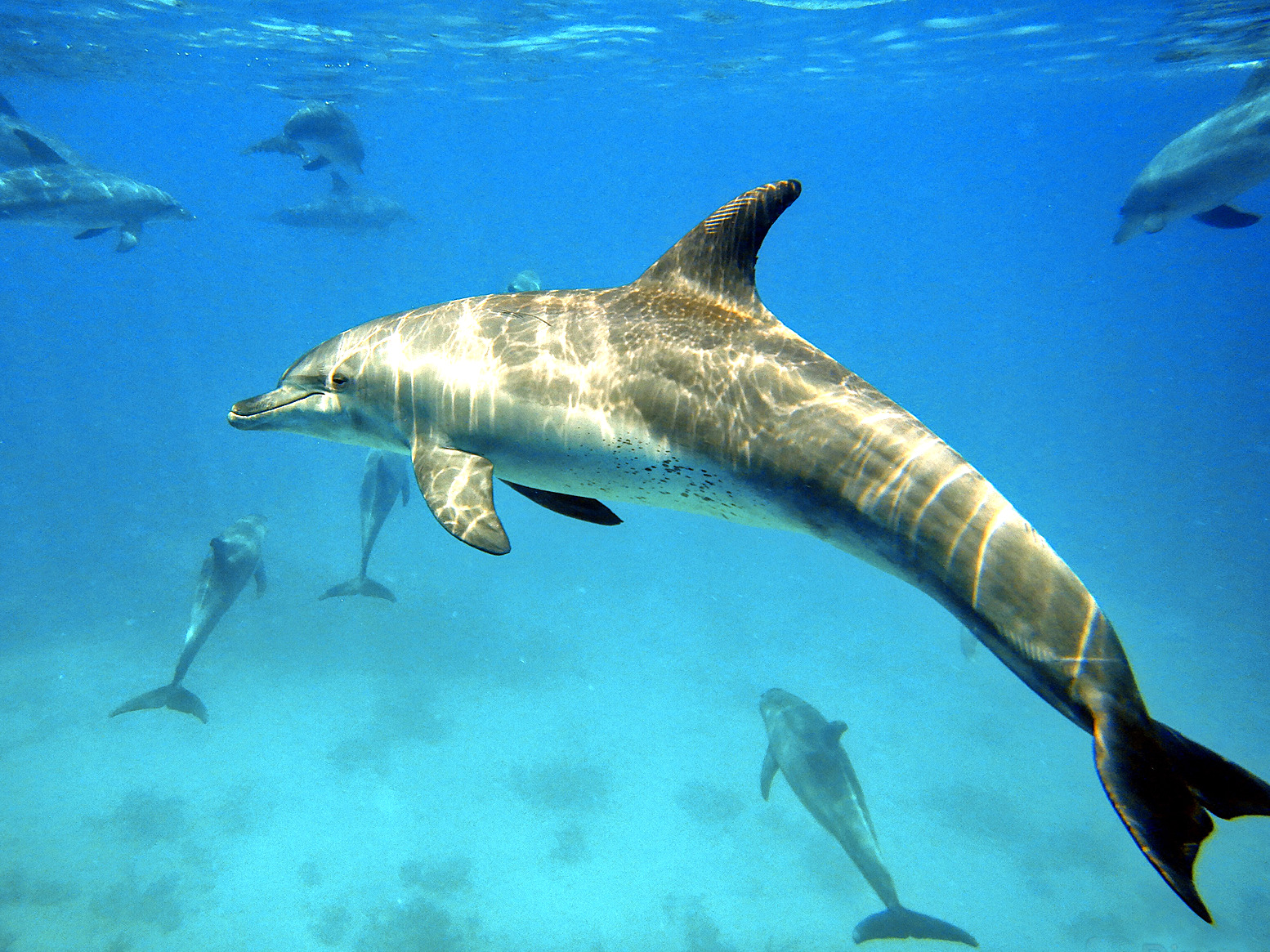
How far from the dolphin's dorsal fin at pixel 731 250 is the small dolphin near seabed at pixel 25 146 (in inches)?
834

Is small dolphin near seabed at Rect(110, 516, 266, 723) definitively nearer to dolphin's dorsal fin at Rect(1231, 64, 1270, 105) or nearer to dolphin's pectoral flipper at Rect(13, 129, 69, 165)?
dolphin's pectoral flipper at Rect(13, 129, 69, 165)

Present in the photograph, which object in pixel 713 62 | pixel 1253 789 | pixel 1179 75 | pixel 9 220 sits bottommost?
pixel 9 220

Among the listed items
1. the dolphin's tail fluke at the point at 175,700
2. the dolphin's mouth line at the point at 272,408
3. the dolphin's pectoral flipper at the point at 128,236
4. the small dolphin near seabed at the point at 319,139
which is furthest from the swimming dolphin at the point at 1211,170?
the dolphin's pectoral flipper at the point at 128,236

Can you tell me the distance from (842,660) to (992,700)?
4609mm

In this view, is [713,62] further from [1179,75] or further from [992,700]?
[992,700]

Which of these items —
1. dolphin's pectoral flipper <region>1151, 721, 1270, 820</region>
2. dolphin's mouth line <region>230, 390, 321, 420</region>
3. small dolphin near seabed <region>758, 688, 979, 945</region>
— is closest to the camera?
dolphin's pectoral flipper <region>1151, 721, 1270, 820</region>

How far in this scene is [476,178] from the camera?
→ 9644 centimetres

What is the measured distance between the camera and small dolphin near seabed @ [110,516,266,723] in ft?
37.0

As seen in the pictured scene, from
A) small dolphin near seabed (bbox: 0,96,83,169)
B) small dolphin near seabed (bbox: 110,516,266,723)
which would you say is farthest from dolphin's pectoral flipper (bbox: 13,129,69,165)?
small dolphin near seabed (bbox: 110,516,266,723)

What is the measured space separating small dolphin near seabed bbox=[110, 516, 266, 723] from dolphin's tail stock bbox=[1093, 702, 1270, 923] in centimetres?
1264

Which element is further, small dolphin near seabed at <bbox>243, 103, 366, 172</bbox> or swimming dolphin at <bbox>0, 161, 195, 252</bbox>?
small dolphin near seabed at <bbox>243, 103, 366, 172</bbox>

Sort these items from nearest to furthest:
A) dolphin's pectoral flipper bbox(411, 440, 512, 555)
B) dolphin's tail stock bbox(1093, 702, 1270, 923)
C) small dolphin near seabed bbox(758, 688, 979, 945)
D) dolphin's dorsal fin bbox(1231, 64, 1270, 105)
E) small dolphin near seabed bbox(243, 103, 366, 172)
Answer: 1. dolphin's tail stock bbox(1093, 702, 1270, 923)
2. dolphin's pectoral flipper bbox(411, 440, 512, 555)
3. small dolphin near seabed bbox(758, 688, 979, 945)
4. dolphin's dorsal fin bbox(1231, 64, 1270, 105)
5. small dolphin near seabed bbox(243, 103, 366, 172)

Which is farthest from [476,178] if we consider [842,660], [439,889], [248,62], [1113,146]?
[439,889]

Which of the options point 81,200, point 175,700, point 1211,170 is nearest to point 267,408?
point 175,700
